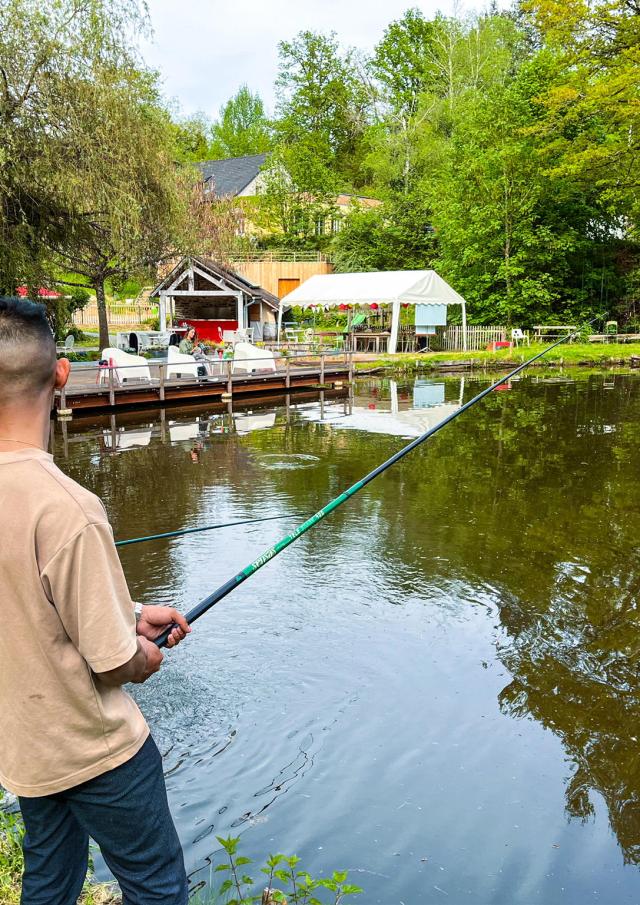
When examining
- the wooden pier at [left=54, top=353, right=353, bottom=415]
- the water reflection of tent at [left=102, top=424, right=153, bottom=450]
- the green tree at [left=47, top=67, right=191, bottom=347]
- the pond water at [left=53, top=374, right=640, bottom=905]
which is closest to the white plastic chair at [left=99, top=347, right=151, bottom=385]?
the wooden pier at [left=54, top=353, right=353, bottom=415]

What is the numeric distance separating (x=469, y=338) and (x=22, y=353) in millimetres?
31861

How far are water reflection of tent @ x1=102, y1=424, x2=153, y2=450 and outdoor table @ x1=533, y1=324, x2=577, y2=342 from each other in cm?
2099

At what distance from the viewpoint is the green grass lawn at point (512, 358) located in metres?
27.9

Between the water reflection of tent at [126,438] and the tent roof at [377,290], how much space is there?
48.6ft

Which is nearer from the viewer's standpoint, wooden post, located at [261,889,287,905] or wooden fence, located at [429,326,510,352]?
wooden post, located at [261,889,287,905]

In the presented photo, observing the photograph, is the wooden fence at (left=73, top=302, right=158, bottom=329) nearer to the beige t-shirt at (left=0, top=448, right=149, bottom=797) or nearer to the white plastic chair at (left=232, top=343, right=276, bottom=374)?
the white plastic chair at (left=232, top=343, right=276, bottom=374)

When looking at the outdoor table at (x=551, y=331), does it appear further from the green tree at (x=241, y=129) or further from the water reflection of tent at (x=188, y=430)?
the green tree at (x=241, y=129)

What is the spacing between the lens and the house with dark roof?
48250 millimetres

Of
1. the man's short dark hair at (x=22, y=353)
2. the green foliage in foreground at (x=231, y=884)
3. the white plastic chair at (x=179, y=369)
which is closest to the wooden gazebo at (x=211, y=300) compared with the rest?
the white plastic chair at (x=179, y=369)

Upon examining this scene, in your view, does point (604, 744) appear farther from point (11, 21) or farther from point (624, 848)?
point (11, 21)

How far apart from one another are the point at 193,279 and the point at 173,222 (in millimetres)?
13980

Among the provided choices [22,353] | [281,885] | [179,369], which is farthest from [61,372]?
[179,369]

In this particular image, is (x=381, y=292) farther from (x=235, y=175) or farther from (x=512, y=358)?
(x=235, y=175)

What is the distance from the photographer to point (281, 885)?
325 cm
